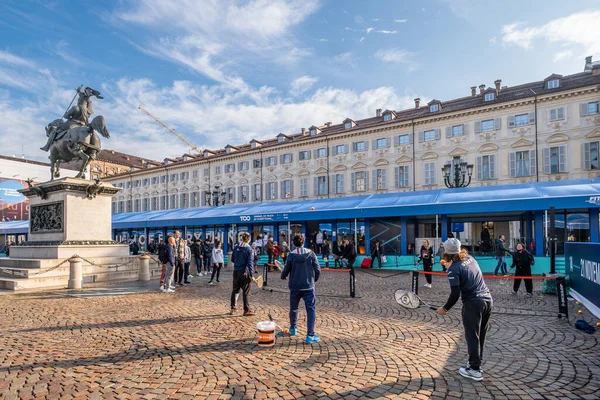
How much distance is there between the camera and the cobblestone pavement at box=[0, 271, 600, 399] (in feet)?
14.0

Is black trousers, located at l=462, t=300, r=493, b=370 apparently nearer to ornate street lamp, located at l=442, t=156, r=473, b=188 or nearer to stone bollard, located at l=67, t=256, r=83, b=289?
stone bollard, located at l=67, t=256, r=83, b=289

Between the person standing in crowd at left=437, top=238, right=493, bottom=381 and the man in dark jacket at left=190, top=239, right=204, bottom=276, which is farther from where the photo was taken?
the man in dark jacket at left=190, top=239, right=204, bottom=276

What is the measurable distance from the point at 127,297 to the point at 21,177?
239ft

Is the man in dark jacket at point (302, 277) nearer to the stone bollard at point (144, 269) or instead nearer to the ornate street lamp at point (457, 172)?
the stone bollard at point (144, 269)

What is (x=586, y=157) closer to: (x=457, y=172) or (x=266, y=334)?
(x=457, y=172)

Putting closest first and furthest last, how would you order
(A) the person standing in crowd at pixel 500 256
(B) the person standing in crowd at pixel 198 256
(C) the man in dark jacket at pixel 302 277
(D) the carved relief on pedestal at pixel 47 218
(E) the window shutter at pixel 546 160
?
1. (C) the man in dark jacket at pixel 302 277
2. (D) the carved relief on pedestal at pixel 47 218
3. (A) the person standing in crowd at pixel 500 256
4. (B) the person standing in crowd at pixel 198 256
5. (E) the window shutter at pixel 546 160

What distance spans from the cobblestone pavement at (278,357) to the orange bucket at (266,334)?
0.14 meters

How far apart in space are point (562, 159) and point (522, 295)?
90.7 feet

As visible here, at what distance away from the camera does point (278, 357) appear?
533 cm

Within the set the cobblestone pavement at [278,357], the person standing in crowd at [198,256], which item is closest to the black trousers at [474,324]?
the cobblestone pavement at [278,357]

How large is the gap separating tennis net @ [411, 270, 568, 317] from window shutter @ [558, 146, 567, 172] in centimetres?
2377

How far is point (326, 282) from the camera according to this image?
48.8ft

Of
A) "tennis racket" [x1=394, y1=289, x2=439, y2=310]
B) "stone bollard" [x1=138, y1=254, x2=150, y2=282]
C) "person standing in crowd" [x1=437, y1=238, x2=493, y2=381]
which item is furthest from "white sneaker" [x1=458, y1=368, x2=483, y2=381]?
"stone bollard" [x1=138, y1=254, x2=150, y2=282]

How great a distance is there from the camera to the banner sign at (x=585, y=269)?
7.51 meters
